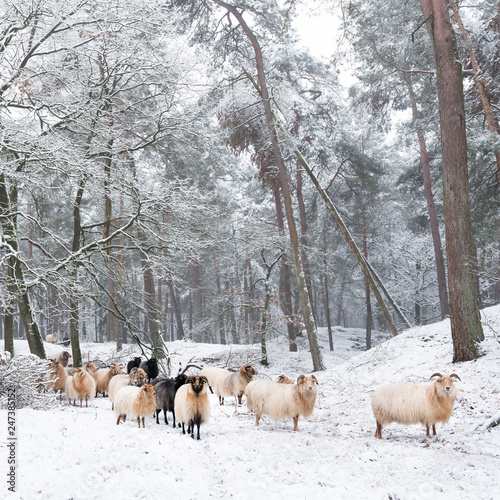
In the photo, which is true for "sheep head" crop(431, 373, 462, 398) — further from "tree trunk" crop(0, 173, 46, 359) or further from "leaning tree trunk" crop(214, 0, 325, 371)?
"leaning tree trunk" crop(214, 0, 325, 371)

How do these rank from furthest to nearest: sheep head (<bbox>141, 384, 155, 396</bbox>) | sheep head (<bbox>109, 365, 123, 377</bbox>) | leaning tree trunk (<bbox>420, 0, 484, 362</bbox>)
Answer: sheep head (<bbox>109, 365, 123, 377</bbox>) → leaning tree trunk (<bbox>420, 0, 484, 362</bbox>) → sheep head (<bbox>141, 384, 155, 396</bbox>)

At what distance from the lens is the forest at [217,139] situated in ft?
29.3

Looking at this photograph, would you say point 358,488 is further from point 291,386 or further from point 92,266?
point 92,266

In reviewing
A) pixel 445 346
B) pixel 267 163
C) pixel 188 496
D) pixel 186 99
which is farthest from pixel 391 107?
pixel 188 496

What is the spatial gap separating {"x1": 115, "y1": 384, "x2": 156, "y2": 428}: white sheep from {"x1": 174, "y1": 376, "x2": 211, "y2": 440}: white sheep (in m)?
0.47

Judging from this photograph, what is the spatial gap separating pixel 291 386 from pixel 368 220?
75.5ft

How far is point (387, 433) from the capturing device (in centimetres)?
661

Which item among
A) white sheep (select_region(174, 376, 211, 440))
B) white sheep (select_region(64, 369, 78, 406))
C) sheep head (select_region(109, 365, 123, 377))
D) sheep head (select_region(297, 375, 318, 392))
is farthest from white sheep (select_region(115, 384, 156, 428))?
sheep head (select_region(109, 365, 123, 377))

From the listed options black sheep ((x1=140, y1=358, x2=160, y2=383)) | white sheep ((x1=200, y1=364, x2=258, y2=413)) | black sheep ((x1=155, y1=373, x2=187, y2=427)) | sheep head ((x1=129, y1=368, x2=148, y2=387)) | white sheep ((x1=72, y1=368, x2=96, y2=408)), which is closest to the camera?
black sheep ((x1=155, y1=373, x2=187, y2=427))

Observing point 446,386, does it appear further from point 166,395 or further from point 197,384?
point 166,395

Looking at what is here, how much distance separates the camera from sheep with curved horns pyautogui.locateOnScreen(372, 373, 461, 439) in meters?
6.07

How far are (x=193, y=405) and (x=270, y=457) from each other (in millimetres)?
1827

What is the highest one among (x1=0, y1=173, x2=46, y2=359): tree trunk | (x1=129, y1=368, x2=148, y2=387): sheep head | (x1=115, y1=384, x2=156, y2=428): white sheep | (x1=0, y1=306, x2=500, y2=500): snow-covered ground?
(x1=0, y1=173, x2=46, y2=359): tree trunk

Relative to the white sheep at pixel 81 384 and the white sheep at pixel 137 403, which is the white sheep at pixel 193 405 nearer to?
the white sheep at pixel 137 403
